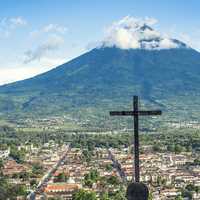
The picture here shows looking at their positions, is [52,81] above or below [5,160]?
above

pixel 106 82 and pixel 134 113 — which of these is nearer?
pixel 134 113

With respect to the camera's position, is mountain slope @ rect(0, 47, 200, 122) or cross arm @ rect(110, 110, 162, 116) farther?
mountain slope @ rect(0, 47, 200, 122)

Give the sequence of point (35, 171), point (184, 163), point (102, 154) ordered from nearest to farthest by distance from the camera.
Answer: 1. point (35, 171)
2. point (184, 163)
3. point (102, 154)

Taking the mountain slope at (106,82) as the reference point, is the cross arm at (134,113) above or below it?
below

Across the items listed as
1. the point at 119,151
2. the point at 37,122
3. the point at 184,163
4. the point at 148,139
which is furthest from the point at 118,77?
the point at 184,163

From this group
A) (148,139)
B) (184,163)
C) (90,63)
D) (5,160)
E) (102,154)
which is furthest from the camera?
(90,63)

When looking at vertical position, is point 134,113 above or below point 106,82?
below

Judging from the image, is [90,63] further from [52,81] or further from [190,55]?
[190,55]

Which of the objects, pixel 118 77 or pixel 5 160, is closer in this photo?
Answer: pixel 5 160

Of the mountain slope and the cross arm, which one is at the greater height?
the mountain slope

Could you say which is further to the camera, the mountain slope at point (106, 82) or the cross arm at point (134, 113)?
the mountain slope at point (106, 82)
